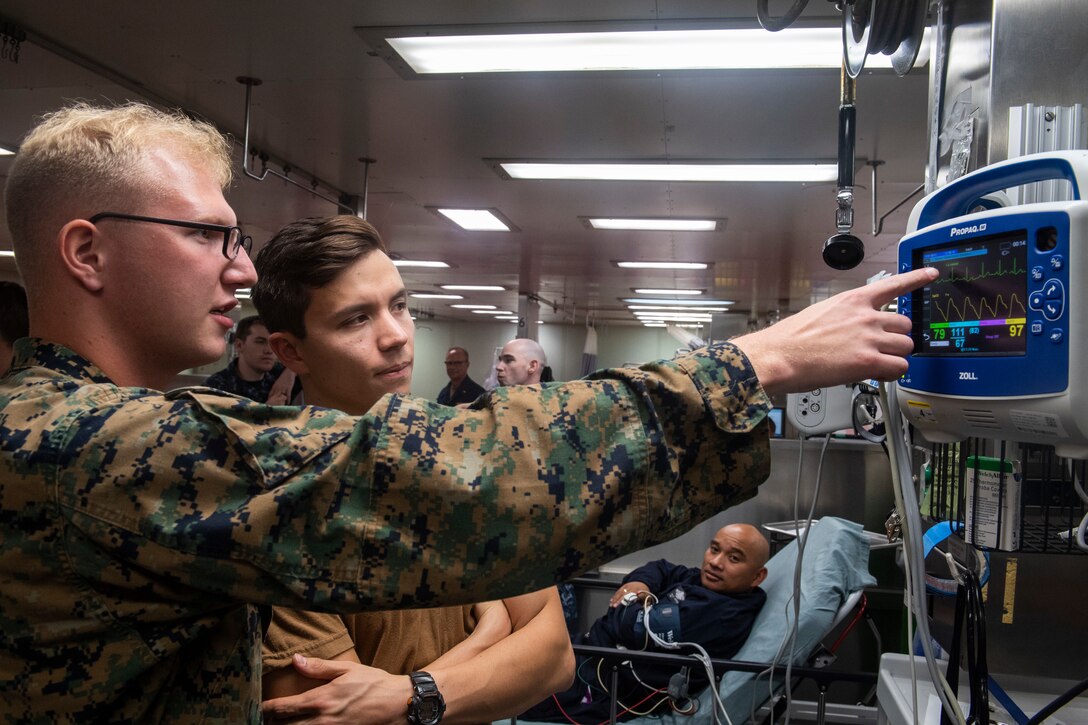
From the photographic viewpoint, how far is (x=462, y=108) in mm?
3988

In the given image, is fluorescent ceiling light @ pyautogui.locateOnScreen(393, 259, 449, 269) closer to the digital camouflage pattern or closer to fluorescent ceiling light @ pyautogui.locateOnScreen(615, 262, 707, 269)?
fluorescent ceiling light @ pyautogui.locateOnScreen(615, 262, 707, 269)

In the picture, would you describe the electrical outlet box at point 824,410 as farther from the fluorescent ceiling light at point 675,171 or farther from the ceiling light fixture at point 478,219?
the ceiling light fixture at point 478,219

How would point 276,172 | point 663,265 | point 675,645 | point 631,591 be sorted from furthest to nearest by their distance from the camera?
1. point 663,265
2. point 276,172
3. point 631,591
4. point 675,645

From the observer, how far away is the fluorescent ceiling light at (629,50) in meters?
2.98

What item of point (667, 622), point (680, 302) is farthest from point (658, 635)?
point (680, 302)

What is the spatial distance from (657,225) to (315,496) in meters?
6.16

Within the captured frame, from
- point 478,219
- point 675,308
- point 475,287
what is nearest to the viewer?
point 478,219

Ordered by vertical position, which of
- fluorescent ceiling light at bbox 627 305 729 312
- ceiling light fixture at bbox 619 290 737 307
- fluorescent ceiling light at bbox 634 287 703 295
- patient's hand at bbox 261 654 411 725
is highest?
fluorescent ceiling light at bbox 627 305 729 312

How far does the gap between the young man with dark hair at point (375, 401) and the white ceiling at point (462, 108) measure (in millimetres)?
1980

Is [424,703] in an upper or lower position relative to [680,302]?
lower

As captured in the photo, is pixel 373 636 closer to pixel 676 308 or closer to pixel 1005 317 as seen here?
pixel 1005 317

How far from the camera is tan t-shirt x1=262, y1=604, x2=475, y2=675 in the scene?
1.03 metres

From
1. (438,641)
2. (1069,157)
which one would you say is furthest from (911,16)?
(438,641)

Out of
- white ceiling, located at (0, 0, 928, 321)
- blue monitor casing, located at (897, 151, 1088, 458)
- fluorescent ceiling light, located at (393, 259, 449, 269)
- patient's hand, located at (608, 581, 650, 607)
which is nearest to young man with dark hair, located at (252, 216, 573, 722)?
blue monitor casing, located at (897, 151, 1088, 458)
